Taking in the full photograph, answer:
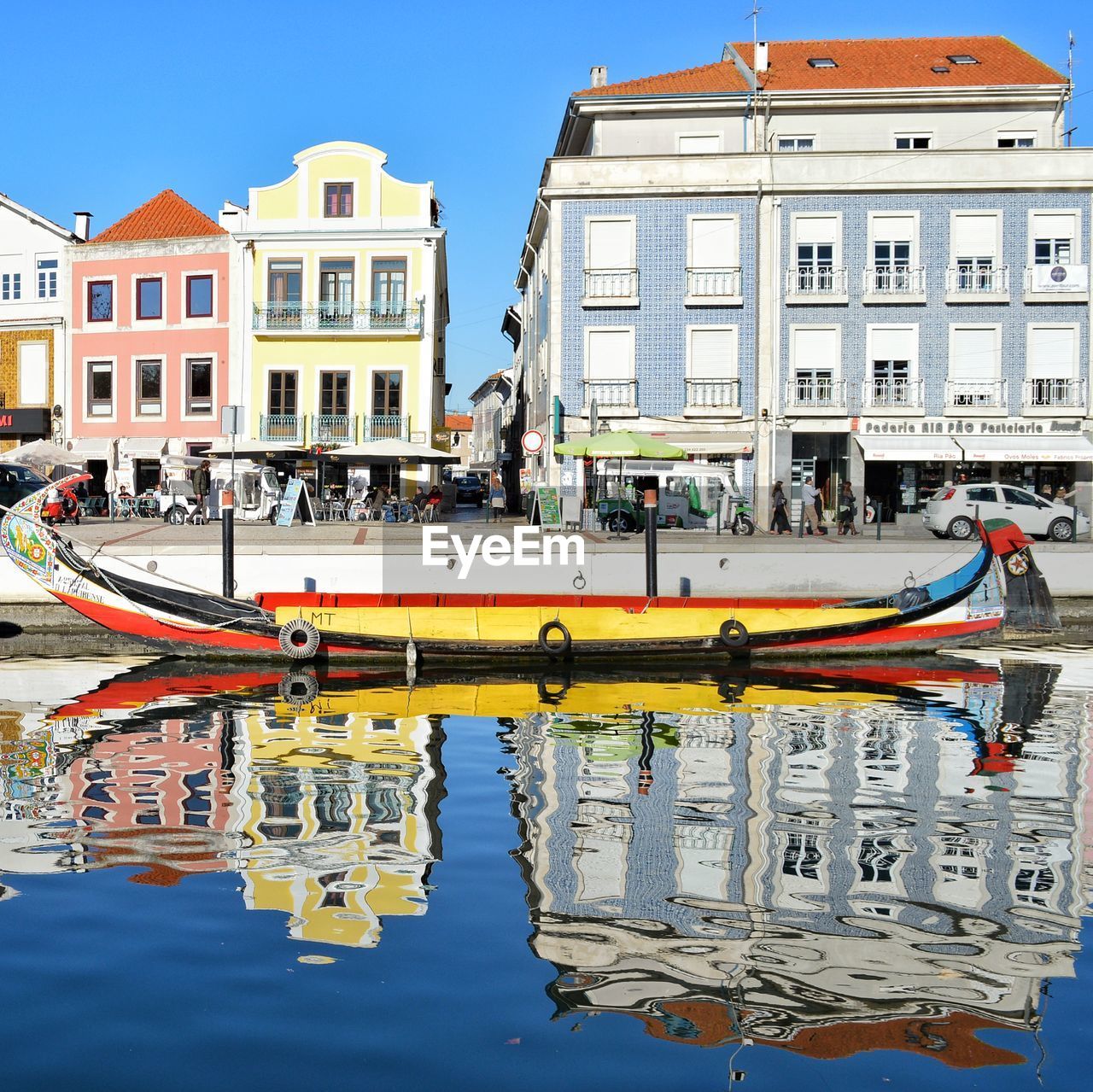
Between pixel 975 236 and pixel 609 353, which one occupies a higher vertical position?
pixel 975 236

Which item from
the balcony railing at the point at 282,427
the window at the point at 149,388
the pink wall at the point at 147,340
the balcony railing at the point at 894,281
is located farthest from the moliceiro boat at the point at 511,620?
the window at the point at 149,388

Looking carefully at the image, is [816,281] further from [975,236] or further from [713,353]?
[975,236]

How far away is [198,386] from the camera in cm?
4516

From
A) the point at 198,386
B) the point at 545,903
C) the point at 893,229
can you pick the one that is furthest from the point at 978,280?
the point at 545,903

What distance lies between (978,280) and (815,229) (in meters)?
5.15

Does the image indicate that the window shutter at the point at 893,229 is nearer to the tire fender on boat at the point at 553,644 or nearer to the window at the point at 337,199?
the window at the point at 337,199

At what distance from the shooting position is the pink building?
44781 millimetres

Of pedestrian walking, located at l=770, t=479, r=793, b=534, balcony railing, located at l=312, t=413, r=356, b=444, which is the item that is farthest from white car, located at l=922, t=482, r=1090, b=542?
balcony railing, located at l=312, t=413, r=356, b=444

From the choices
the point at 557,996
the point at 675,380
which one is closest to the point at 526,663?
the point at 557,996

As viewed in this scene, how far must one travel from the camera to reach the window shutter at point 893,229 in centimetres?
3856

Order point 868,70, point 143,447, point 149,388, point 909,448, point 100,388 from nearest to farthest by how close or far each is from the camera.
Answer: point 909,448 → point 868,70 → point 143,447 → point 149,388 → point 100,388

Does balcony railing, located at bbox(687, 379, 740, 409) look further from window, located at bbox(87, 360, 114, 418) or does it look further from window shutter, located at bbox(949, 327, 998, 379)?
window, located at bbox(87, 360, 114, 418)

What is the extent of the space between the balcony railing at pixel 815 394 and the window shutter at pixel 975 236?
17.8 feet

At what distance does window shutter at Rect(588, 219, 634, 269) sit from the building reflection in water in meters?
25.9
